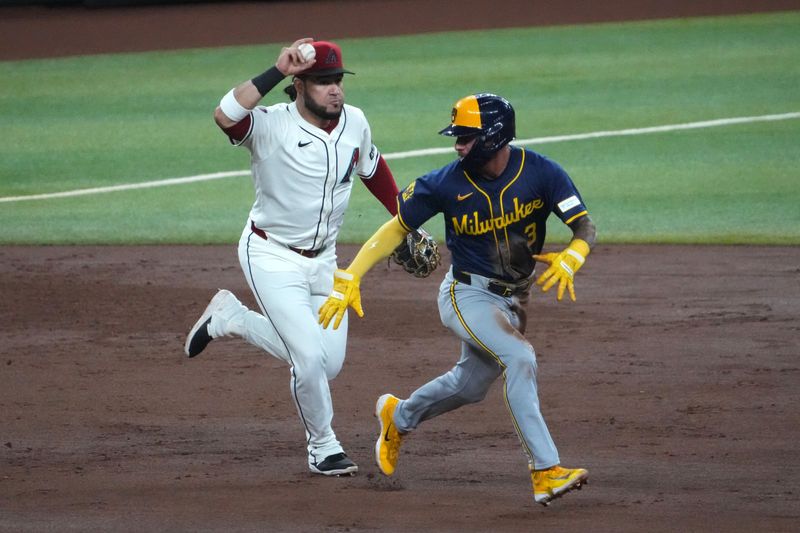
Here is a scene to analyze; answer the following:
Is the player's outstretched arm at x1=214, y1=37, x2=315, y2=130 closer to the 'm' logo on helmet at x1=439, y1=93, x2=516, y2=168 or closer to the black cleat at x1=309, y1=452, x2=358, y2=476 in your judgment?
the 'm' logo on helmet at x1=439, y1=93, x2=516, y2=168

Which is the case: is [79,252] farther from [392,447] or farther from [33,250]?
[392,447]

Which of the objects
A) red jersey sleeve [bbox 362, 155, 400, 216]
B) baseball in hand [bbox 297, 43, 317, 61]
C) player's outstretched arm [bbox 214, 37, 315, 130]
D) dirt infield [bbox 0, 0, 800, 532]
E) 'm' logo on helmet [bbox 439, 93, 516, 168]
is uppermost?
baseball in hand [bbox 297, 43, 317, 61]

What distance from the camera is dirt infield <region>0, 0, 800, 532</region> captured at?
5121 mm

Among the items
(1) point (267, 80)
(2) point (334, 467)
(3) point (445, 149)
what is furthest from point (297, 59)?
(3) point (445, 149)

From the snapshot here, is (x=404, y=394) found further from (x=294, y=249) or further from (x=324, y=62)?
(x=324, y=62)

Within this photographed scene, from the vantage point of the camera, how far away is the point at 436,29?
2095 cm

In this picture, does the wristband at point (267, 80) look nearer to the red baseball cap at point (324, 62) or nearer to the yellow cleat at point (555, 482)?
the red baseball cap at point (324, 62)

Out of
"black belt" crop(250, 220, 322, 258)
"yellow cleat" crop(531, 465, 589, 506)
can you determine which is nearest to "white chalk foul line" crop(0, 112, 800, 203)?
"black belt" crop(250, 220, 322, 258)

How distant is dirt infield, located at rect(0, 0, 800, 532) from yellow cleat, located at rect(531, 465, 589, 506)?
0.09 m

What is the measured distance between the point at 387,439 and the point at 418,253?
0.90 meters

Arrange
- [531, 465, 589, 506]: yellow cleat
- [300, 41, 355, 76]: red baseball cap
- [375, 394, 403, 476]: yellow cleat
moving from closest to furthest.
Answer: [531, 465, 589, 506]: yellow cleat < [375, 394, 403, 476]: yellow cleat < [300, 41, 355, 76]: red baseball cap

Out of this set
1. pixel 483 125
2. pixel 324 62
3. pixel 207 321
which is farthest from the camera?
pixel 207 321

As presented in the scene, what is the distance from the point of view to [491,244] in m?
5.40

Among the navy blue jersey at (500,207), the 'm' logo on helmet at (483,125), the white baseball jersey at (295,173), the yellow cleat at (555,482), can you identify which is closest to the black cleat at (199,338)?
the white baseball jersey at (295,173)
